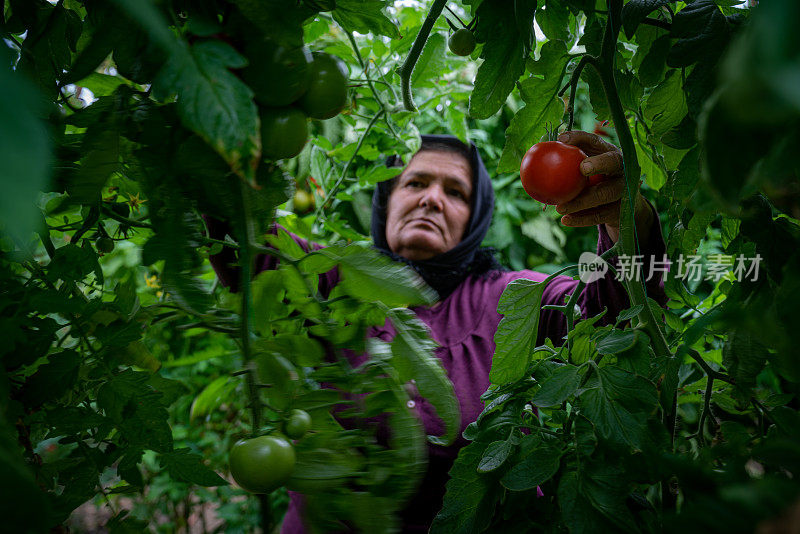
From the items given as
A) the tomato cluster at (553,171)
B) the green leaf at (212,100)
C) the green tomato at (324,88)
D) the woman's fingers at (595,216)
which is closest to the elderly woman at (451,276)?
the woman's fingers at (595,216)

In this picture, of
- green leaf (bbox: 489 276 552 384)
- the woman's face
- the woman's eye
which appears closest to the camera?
green leaf (bbox: 489 276 552 384)

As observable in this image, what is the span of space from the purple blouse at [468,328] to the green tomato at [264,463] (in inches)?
26.5

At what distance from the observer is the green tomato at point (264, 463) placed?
0.38 m

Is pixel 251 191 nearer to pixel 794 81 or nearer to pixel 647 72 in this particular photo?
pixel 794 81

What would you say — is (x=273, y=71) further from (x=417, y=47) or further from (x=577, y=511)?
(x=577, y=511)

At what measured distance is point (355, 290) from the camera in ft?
1.51

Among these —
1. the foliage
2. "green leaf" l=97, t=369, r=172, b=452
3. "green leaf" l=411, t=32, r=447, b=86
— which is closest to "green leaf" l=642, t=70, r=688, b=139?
the foliage

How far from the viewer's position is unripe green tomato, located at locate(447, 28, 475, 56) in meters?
0.66

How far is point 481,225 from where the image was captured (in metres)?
1.78

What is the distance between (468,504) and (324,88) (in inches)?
16.7

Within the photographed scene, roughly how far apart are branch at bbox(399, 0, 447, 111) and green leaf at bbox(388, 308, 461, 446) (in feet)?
0.97

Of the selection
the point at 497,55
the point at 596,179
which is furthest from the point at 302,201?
the point at 497,55

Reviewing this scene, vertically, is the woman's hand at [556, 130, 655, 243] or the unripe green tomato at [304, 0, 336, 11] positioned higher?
the unripe green tomato at [304, 0, 336, 11]

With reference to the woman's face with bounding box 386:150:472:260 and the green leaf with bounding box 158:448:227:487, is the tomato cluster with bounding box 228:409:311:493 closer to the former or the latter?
the green leaf with bounding box 158:448:227:487
